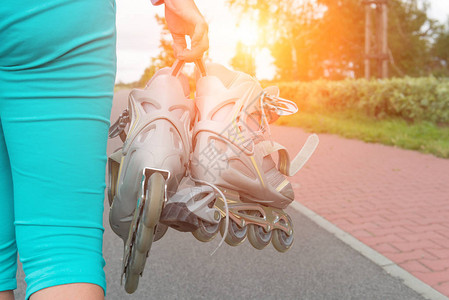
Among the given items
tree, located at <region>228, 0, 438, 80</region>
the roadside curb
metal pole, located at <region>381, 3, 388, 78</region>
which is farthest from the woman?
tree, located at <region>228, 0, 438, 80</region>

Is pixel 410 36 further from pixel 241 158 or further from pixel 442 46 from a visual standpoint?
pixel 241 158

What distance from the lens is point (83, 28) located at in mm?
1078

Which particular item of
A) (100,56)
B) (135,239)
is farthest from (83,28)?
(135,239)

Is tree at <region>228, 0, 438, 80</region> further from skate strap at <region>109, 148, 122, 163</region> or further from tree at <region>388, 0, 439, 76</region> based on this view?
skate strap at <region>109, 148, 122, 163</region>

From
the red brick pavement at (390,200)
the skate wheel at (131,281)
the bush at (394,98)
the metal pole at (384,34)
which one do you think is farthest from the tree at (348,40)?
the skate wheel at (131,281)

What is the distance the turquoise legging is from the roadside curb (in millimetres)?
2602

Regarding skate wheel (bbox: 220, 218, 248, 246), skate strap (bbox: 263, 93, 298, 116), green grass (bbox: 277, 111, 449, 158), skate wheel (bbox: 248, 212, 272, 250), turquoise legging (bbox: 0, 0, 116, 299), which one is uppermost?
turquoise legging (bbox: 0, 0, 116, 299)

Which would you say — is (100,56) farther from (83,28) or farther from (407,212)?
(407,212)

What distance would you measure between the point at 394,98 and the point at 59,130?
1195 cm

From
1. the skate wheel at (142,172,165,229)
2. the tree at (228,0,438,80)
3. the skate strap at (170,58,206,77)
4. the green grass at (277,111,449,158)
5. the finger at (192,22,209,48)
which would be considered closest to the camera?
the skate wheel at (142,172,165,229)

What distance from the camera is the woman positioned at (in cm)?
106

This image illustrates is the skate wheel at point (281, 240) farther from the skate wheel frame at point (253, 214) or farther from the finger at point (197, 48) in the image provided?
the finger at point (197, 48)

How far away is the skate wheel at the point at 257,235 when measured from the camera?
1.75 m

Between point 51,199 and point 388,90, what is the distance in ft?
40.6
